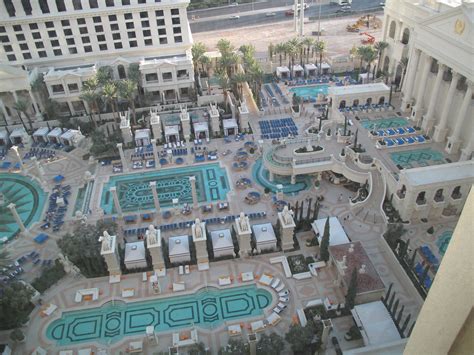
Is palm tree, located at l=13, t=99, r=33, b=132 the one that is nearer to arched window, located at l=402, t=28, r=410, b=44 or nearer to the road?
the road

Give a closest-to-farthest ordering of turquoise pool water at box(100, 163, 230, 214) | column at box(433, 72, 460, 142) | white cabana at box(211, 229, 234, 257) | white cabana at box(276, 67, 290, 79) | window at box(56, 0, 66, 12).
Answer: white cabana at box(211, 229, 234, 257) → column at box(433, 72, 460, 142) → turquoise pool water at box(100, 163, 230, 214) → window at box(56, 0, 66, 12) → white cabana at box(276, 67, 290, 79)

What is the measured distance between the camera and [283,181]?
67500 millimetres

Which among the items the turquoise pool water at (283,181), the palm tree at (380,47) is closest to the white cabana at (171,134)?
the turquoise pool water at (283,181)

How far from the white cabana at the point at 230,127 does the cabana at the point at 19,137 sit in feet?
129

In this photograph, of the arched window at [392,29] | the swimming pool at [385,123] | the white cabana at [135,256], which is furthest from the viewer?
the arched window at [392,29]

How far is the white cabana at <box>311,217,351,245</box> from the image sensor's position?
176ft

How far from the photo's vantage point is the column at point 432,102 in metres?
67.4

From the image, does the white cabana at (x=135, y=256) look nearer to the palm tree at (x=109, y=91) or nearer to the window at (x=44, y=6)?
the palm tree at (x=109, y=91)

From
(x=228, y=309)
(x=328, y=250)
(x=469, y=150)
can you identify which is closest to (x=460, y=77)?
(x=469, y=150)

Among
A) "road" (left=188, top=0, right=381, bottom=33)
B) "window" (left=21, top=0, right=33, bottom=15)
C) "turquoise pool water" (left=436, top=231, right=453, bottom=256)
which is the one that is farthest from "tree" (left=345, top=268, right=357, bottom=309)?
"road" (left=188, top=0, right=381, bottom=33)

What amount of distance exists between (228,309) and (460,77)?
53.1 metres

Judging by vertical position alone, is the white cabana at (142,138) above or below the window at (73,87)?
below

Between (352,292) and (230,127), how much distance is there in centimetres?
4300

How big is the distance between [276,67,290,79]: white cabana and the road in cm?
4690
